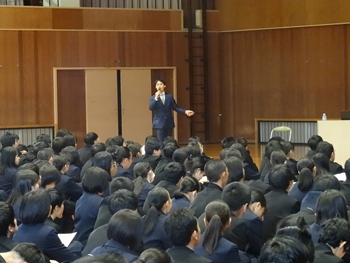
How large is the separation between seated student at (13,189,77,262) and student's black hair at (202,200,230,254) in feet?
3.36

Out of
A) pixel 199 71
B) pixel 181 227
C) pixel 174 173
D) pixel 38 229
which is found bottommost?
pixel 38 229

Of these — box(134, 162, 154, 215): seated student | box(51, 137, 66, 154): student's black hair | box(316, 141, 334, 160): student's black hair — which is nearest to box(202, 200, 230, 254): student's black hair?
box(134, 162, 154, 215): seated student

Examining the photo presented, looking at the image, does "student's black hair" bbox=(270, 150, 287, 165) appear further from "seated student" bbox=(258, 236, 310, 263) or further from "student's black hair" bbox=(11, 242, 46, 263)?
"student's black hair" bbox=(11, 242, 46, 263)

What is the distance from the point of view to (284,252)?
3.17m

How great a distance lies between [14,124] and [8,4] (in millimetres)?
2848

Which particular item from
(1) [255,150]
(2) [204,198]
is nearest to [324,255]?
(2) [204,198]

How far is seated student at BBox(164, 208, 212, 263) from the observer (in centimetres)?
405

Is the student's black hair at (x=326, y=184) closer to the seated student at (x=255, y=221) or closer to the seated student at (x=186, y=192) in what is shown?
the seated student at (x=255, y=221)

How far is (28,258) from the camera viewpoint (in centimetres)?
342

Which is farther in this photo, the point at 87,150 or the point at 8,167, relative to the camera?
the point at 87,150

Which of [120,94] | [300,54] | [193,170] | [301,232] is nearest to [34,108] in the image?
[120,94]

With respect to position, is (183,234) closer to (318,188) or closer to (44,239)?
(44,239)

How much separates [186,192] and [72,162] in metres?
2.96

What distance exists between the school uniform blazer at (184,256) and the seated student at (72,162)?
4.19 m
